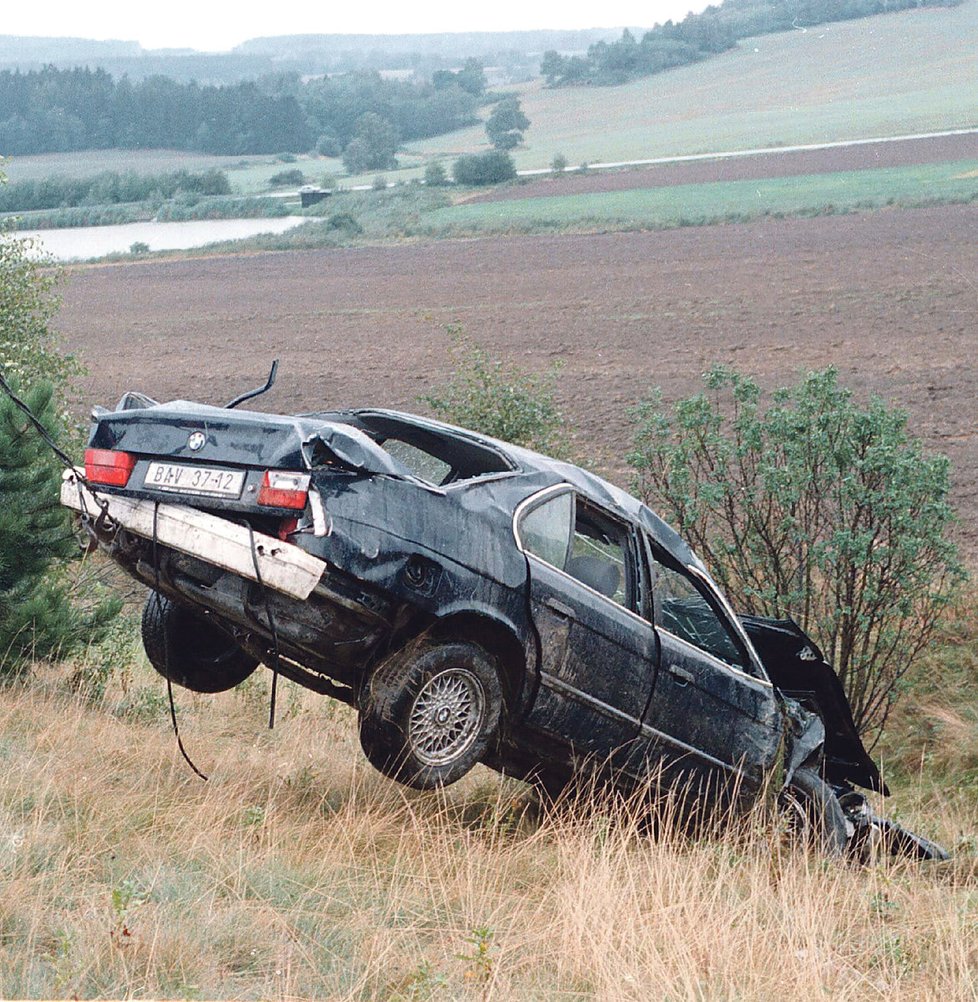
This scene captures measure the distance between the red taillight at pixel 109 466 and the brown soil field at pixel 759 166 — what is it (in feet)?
253

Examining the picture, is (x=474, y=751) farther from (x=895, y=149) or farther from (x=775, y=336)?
(x=895, y=149)

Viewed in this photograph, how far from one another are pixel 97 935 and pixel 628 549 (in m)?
3.08

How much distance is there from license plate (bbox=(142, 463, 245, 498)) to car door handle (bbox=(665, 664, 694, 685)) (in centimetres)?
227

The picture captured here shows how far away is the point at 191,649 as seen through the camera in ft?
21.7

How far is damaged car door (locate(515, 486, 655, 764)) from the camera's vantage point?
18.4 feet

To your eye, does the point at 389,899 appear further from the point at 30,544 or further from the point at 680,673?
the point at 30,544

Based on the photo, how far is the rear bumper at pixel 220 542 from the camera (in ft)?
15.9

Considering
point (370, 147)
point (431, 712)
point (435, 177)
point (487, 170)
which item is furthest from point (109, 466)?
point (370, 147)

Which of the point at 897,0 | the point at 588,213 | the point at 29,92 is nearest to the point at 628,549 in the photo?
the point at 588,213

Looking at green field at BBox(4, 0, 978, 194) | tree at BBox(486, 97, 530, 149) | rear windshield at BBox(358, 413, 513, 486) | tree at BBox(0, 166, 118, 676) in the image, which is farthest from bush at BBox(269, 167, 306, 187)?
rear windshield at BBox(358, 413, 513, 486)

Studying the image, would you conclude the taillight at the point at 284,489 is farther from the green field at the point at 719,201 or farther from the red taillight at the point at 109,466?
the green field at the point at 719,201

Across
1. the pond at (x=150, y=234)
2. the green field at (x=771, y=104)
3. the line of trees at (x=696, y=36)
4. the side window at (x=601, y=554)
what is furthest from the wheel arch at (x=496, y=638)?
the green field at (x=771, y=104)

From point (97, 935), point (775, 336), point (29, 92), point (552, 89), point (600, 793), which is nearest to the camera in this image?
point (97, 935)

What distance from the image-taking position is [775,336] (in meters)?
33.8
